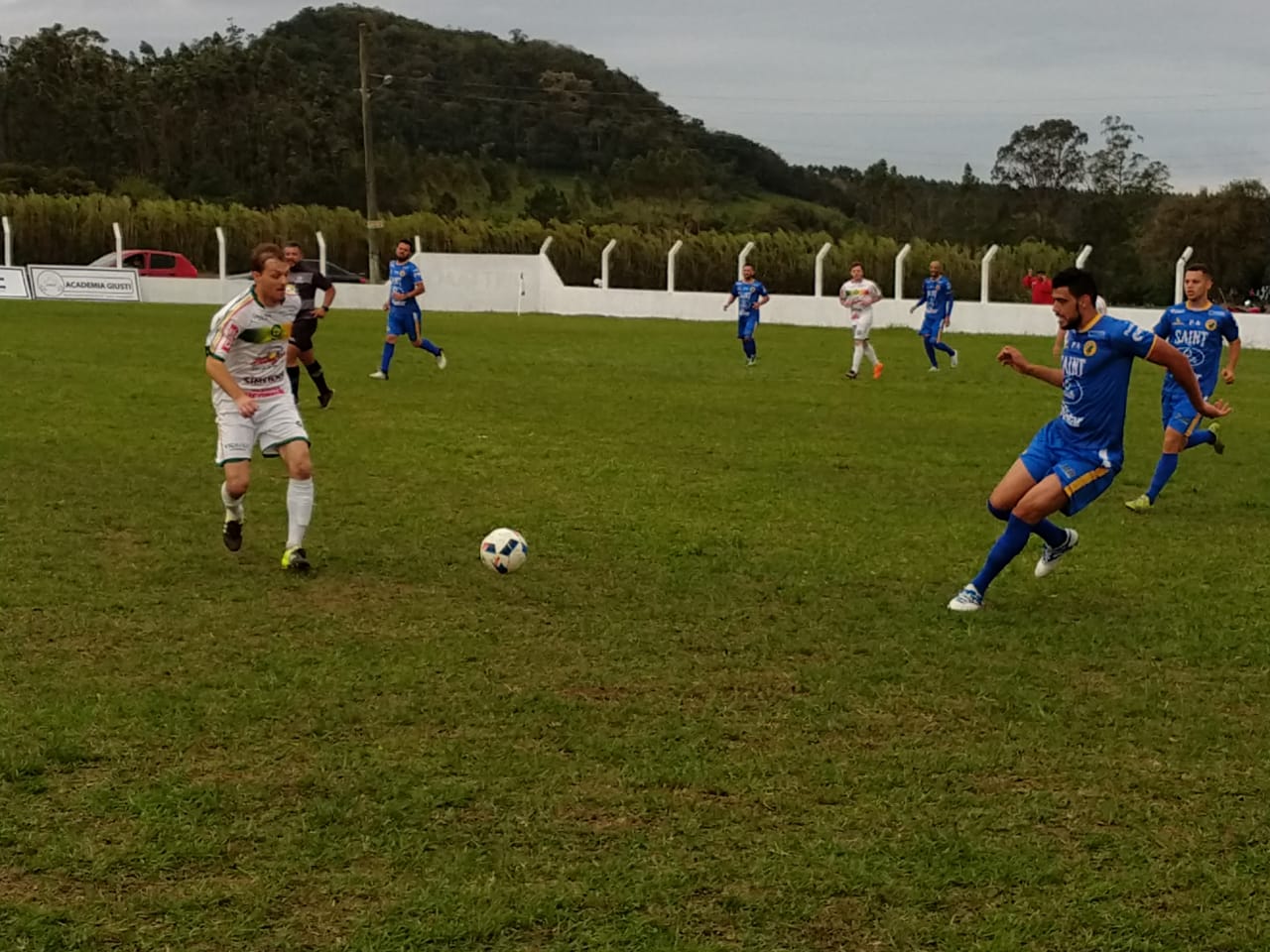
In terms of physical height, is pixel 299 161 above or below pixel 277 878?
above

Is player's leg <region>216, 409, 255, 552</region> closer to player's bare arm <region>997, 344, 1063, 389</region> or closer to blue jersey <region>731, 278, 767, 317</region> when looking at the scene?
player's bare arm <region>997, 344, 1063, 389</region>

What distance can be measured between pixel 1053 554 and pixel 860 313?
12947 mm

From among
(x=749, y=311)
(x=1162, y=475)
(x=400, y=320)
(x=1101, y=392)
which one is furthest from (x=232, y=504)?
(x=749, y=311)

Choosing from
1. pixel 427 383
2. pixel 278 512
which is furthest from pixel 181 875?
pixel 427 383

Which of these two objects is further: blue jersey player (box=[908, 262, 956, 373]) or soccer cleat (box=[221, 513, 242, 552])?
blue jersey player (box=[908, 262, 956, 373])

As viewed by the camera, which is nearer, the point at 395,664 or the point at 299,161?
the point at 395,664

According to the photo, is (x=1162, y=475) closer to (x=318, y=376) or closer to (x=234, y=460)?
(x=234, y=460)

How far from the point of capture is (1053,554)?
7.78 metres

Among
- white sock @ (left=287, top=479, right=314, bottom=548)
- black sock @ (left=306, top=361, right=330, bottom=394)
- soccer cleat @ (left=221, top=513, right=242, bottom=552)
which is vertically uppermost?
black sock @ (left=306, top=361, right=330, bottom=394)

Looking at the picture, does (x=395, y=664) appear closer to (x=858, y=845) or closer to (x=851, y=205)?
(x=858, y=845)

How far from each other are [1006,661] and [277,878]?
11.8 ft

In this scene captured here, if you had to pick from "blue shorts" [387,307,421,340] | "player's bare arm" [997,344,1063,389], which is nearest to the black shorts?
"blue shorts" [387,307,421,340]

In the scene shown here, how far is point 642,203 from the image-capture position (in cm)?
7994

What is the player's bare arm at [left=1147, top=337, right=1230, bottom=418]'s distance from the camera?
23.2ft
